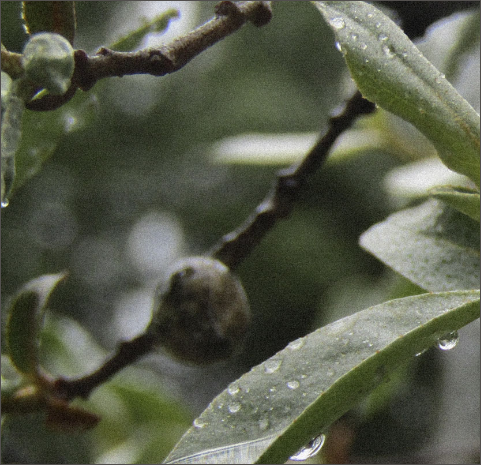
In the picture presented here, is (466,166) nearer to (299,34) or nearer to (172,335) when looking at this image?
(172,335)

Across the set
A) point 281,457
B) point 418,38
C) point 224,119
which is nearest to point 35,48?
point 281,457

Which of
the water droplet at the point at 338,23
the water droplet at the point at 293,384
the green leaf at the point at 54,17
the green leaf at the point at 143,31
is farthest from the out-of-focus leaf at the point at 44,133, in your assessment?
the water droplet at the point at 293,384

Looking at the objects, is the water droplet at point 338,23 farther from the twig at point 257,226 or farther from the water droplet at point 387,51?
the twig at point 257,226

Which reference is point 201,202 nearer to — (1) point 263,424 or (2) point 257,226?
(2) point 257,226

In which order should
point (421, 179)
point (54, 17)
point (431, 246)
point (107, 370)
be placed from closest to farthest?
1. point (54, 17)
2. point (431, 246)
3. point (107, 370)
4. point (421, 179)

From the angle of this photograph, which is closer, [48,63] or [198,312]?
[48,63]

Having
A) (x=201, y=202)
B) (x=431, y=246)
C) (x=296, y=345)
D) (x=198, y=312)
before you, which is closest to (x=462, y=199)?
(x=431, y=246)

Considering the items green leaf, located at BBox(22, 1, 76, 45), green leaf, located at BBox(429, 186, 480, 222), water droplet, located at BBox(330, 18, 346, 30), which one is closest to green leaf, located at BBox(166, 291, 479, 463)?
green leaf, located at BBox(429, 186, 480, 222)
